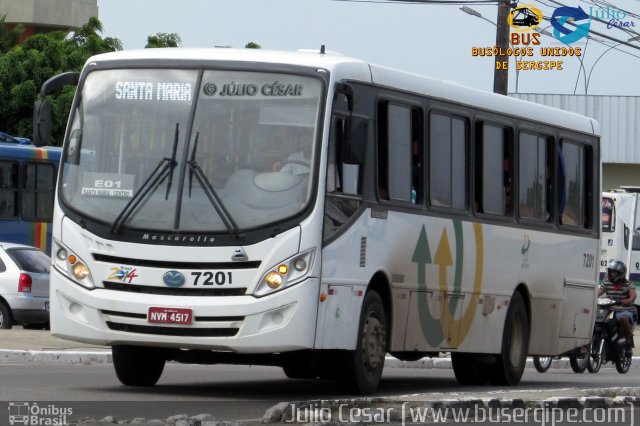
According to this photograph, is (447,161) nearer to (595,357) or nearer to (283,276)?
(283,276)

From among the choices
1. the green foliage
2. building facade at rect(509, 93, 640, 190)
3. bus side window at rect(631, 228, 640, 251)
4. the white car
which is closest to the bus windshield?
the white car

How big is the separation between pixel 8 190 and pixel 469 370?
54.6 feet

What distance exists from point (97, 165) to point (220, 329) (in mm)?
1816

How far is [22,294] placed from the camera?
27688mm

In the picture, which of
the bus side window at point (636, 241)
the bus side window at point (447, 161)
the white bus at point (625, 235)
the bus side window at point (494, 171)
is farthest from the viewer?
the bus side window at point (636, 241)

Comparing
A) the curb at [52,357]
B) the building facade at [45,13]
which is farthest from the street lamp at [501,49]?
the building facade at [45,13]

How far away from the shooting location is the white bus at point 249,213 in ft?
44.3

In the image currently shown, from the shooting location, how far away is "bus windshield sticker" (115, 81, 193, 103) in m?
14.1

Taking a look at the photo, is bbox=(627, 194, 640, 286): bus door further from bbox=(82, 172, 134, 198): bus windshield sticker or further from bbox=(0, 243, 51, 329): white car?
bbox=(82, 172, 134, 198): bus windshield sticker

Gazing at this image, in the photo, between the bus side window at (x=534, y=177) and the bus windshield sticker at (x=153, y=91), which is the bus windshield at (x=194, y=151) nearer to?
the bus windshield sticker at (x=153, y=91)

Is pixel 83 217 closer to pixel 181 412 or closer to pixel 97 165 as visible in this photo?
pixel 97 165

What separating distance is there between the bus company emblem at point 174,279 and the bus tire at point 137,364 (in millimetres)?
1517

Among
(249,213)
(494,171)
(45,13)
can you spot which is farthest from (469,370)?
(45,13)

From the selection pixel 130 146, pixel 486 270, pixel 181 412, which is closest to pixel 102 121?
pixel 130 146
